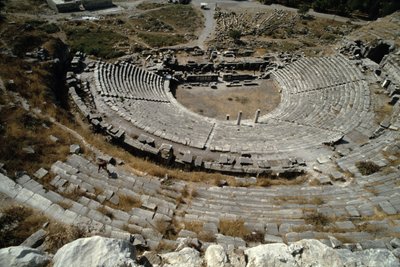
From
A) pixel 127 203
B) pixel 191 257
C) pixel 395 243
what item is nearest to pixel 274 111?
pixel 395 243

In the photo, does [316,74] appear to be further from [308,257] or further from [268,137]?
[308,257]

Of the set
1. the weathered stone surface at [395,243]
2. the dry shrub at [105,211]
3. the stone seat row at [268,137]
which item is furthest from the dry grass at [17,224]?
the weathered stone surface at [395,243]

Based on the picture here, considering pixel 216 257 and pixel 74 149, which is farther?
pixel 74 149

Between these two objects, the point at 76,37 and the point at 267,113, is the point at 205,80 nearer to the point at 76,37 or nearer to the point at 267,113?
the point at 267,113

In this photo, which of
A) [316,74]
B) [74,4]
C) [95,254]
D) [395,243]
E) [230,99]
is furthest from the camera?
[74,4]

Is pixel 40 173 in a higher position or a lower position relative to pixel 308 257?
lower

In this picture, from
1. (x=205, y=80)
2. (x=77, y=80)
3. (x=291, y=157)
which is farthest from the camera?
(x=205, y=80)

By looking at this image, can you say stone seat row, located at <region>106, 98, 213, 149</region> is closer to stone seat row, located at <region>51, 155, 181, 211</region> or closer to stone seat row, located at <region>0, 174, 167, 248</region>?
stone seat row, located at <region>51, 155, 181, 211</region>

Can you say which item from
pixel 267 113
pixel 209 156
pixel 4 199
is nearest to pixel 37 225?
pixel 4 199
